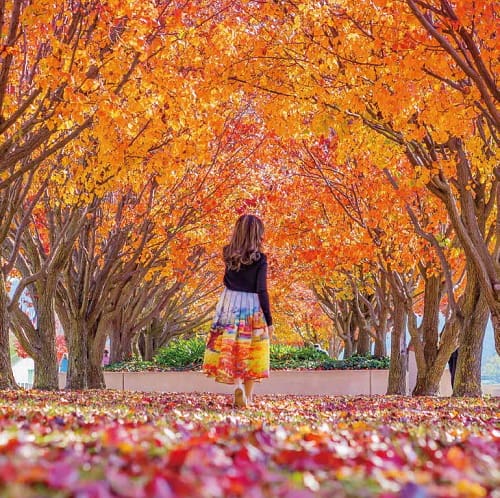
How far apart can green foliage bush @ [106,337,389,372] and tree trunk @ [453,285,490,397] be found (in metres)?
8.29

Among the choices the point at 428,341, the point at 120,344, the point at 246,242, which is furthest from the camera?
the point at 120,344

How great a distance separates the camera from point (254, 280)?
8.76 meters

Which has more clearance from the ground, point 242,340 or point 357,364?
point 242,340

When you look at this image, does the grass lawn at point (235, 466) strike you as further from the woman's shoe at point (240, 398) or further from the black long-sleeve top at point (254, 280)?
the woman's shoe at point (240, 398)

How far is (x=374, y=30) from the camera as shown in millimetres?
11234

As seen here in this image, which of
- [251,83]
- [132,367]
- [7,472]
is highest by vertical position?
[251,83]

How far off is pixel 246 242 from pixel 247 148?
10657 millimetres

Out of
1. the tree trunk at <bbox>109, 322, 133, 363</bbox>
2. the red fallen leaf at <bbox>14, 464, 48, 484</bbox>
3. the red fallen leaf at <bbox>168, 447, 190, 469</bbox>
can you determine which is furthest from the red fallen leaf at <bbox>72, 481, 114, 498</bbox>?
the tree trunk at <bbox>109, 322, 133, 363</bbox>

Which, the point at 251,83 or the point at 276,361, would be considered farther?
the point at 276,361

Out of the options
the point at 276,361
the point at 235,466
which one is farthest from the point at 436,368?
the point at 235,466

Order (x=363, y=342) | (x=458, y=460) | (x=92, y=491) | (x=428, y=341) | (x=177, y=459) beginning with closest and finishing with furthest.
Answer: (x=92, y=491)
(x=177, y=459)
(x=458, y=460)
(x=428, y=341)
(x=363, y=342)

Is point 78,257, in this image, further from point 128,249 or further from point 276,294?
point 276,294

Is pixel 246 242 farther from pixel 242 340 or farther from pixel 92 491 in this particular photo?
pixel 92 491

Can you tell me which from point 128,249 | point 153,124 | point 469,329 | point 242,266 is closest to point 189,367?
point 128,249
